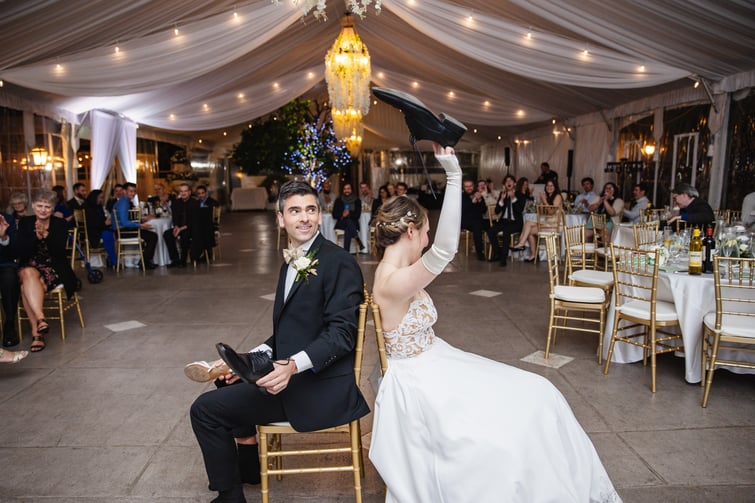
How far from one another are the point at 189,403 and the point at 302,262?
71.9 inches

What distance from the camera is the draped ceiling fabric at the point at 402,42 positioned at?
523 cm

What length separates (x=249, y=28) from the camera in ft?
20.6

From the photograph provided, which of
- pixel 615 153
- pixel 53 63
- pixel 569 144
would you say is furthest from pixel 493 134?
pixel 53 63

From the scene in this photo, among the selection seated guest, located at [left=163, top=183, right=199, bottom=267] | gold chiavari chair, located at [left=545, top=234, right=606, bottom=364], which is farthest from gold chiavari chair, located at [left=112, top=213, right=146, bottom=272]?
gold chiavari chair, located at [left=545, top=234, right=606, bottom=364]

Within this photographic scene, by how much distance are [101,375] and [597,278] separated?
393cm

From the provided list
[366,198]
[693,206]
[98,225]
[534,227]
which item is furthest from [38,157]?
[693,206]

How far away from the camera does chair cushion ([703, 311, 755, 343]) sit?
306cm

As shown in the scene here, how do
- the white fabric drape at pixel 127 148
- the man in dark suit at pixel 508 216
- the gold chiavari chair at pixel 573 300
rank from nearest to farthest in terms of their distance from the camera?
1. the gold chiavari chair at pixel 573 300
2. the man in dark suit at pixel 508 216
3. the white fabric drape at pixel 127 148

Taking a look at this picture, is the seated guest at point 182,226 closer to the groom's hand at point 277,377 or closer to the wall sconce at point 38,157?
the wall sconce at point 38,157

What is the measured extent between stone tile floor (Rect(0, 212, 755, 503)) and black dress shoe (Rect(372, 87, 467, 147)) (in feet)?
3.73

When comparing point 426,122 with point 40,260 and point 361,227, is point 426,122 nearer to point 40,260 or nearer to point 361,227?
point 40,260

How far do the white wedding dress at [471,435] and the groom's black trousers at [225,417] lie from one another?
431mm

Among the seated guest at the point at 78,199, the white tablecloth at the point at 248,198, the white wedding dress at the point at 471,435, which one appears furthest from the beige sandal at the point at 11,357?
the white tablecloth at the point at 248,198

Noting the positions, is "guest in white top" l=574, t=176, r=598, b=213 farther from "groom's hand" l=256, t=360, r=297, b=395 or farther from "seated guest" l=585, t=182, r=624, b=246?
"groom's hand" l=256, t=360, r=297, b=395
